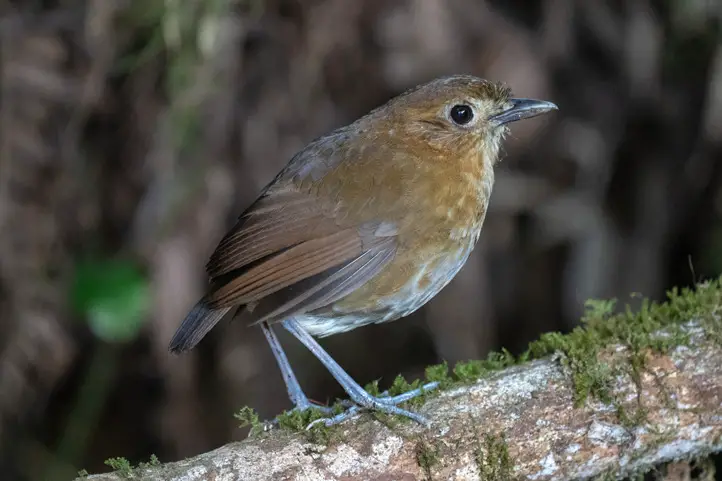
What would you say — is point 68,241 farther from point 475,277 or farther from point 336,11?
point 475,277

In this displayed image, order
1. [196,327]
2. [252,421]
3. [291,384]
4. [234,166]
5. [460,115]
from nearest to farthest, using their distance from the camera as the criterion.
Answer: [252,421], [196,327], [291,384], [460,115], [234,166]

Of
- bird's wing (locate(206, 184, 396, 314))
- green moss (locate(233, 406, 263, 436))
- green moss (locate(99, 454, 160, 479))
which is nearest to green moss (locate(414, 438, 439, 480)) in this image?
green moss (locate(233, 406, 263, 436))

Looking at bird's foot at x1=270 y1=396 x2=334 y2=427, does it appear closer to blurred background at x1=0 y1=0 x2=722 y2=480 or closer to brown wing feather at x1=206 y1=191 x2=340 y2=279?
brown wing feather at x1=206 y1=191 x2=340 y2=279

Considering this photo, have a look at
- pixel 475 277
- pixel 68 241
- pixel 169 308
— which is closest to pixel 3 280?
pixel 68 241

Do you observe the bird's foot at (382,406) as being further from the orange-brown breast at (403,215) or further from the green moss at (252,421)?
the orange-brown breast at (403,215)

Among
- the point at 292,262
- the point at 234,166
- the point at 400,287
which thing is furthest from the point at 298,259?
the point at 234,166

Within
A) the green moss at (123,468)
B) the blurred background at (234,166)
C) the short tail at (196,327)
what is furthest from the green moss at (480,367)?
the blurred background at (234,166)

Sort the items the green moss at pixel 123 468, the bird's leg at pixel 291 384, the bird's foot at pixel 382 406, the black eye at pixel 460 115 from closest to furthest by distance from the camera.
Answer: the green moss at pixel 123 468 < the bird's foot at pixel 382 406 < the bird's leg at pixel 291 384 < the black eye at pixel 460 115

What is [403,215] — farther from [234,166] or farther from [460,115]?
[234,166]
